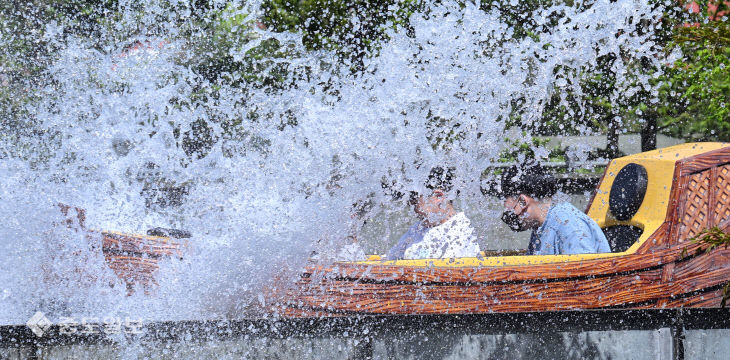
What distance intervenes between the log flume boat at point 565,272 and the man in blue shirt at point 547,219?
0.77 feet

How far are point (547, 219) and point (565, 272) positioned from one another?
0.57m

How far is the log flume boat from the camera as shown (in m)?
3.16

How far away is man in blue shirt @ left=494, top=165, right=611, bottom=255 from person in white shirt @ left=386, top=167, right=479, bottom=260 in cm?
29

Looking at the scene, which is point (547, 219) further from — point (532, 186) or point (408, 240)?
point (408, 240)

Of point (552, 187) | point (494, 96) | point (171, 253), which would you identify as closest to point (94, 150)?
point (171, 253)

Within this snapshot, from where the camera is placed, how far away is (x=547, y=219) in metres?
3.77

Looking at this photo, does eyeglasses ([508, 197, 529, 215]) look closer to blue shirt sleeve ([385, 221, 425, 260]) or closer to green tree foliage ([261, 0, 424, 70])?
blue shirt sleeve ([385, 221, 425, 260])

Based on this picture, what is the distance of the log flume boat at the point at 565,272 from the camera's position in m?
3.16

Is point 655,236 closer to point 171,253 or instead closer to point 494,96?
point 494,96

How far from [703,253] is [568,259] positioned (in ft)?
2.24

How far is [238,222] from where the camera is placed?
3.48 metres

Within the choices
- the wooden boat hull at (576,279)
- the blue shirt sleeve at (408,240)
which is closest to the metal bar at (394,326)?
the wooden boat hull at (576,279)

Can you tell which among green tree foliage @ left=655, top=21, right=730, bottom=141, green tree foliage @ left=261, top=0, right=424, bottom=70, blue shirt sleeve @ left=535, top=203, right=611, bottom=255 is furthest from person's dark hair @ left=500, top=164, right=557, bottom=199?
green tree foliage @ left=261, top=0, right=424, bottom=70

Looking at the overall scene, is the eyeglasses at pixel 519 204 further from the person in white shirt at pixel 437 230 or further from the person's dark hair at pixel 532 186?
the person in white shirt at pixel 437 230
